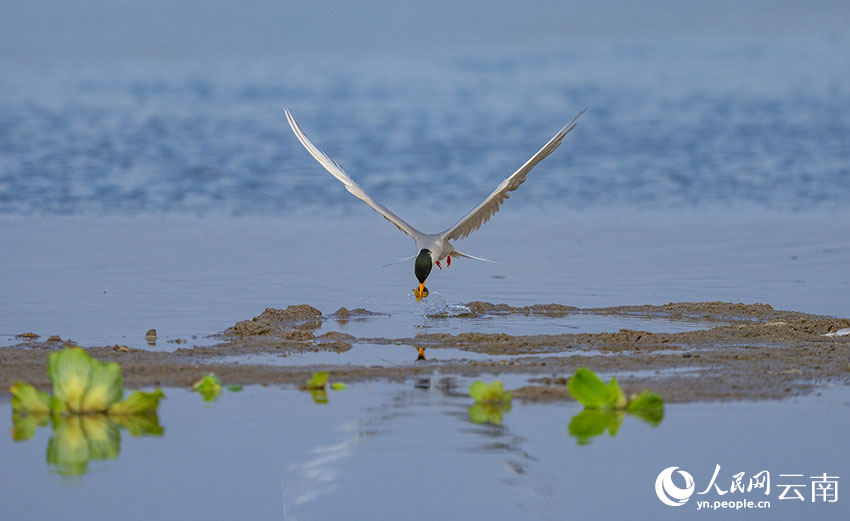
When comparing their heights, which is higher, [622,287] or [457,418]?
[622,287]

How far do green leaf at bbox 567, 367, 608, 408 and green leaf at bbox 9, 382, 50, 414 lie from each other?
10.00ft

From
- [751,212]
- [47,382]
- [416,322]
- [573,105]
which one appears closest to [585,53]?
[573,105]

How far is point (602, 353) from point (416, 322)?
2168 millimetres

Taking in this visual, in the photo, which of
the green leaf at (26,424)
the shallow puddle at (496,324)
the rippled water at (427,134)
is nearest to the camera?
the green leaf at (26,424)

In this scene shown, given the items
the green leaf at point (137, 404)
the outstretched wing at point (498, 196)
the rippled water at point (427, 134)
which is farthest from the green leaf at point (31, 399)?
the rippled water at point (427, 134)

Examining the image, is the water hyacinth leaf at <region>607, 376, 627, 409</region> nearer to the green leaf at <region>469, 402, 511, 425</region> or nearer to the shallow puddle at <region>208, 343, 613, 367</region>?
the green leaf at <region>469, 402, 511, 425</region>

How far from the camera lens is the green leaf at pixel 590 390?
7375mm

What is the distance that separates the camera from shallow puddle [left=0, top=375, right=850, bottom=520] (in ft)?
20.0

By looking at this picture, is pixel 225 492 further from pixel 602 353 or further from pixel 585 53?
pixel 585 53

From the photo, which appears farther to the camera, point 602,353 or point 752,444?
point 602,353

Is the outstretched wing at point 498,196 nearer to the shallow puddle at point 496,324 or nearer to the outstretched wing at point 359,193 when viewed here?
the outstretched wing at point 359,193

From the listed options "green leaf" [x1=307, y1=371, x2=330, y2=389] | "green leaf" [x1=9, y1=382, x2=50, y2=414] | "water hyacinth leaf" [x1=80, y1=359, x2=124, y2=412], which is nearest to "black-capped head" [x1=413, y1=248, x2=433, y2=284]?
"green leaf" [x1=307, y1=371, x2=330, y2=389]

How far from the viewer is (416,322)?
10.9 metres

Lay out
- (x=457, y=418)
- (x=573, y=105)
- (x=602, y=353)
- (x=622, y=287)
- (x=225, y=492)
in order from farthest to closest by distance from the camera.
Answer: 1. (x=573, y=105)
2. (x=622, y=287)
3. (x=602, y=353)
4. (x=457, y=418)
5. (x=225, y=492)
